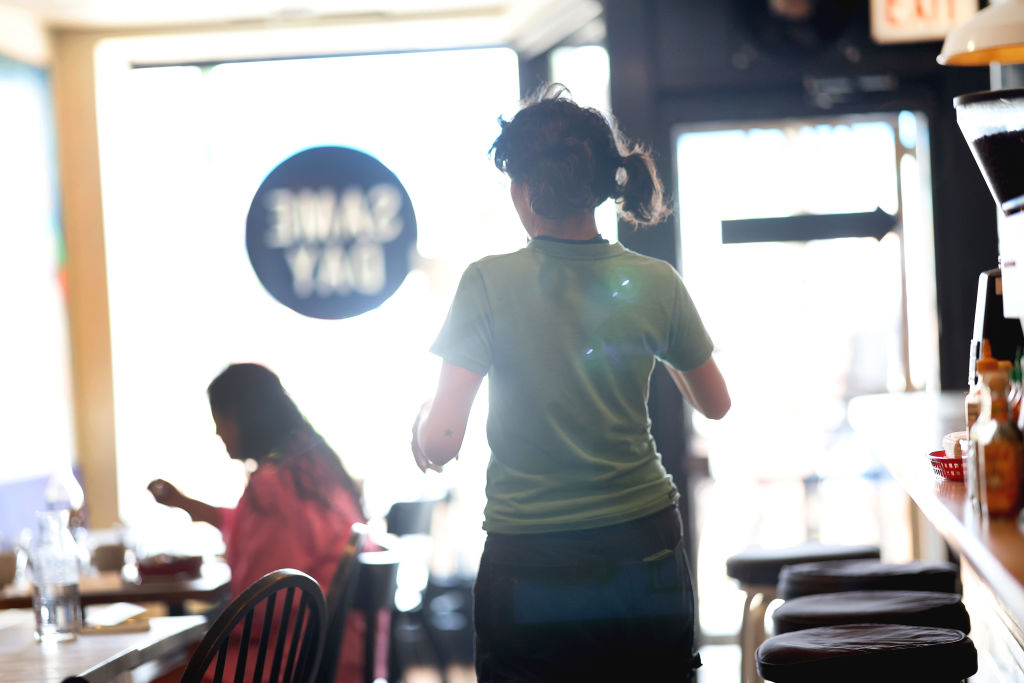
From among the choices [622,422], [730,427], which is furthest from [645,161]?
[730,427]

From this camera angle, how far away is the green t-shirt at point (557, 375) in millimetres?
1617

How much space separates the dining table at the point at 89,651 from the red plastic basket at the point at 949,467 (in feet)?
4.21

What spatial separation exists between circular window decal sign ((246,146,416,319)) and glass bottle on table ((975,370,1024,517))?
348 cm

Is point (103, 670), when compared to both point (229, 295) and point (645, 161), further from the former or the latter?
point (229, 295)

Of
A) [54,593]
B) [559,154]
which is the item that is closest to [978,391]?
[559,154]

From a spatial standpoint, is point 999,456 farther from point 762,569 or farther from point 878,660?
point 762,569

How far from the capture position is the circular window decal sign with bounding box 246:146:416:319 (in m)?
4.43

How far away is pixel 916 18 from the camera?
3.83 m

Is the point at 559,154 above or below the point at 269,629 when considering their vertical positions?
above

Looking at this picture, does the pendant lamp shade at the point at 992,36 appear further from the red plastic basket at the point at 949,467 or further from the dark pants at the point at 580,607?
the dark pants at the point at 580,607

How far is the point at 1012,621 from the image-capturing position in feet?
5.67

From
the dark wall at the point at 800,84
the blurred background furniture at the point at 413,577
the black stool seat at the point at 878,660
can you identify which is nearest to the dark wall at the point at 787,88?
the dark wall at the point at 800,84

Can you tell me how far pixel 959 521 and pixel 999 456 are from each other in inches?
3.2

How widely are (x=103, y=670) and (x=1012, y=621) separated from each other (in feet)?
4.78
